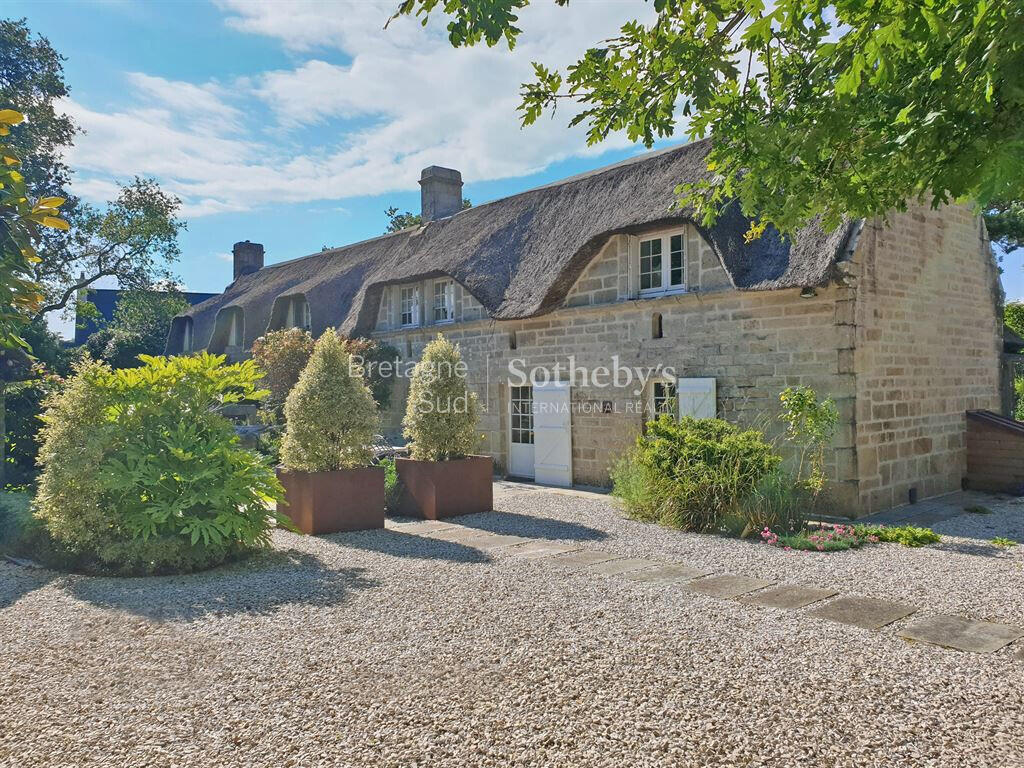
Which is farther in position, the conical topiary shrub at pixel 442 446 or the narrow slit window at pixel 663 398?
the narrow slit window at pixel 663 398

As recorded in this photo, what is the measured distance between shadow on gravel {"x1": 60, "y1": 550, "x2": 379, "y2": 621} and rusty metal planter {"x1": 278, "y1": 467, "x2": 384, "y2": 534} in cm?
134

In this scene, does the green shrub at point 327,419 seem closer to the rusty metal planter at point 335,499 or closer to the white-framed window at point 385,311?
the rusty metal planter at point 335,499

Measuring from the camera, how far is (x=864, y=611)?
4621 mm

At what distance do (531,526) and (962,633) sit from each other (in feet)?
14.4

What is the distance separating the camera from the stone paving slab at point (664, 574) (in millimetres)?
5484

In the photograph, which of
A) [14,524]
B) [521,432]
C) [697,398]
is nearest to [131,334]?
[521,432]

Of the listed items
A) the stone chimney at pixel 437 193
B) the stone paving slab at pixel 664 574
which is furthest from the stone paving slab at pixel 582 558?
the stone chimney at pixel 437 193

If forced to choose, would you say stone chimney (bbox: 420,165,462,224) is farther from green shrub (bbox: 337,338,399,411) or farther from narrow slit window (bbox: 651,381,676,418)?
narrow slit window (bbox: 651,381,676,418)

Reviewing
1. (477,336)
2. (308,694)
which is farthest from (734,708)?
(477,336)

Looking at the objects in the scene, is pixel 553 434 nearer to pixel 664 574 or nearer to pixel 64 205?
pixel 664 574

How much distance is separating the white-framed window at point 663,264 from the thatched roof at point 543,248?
1.44 ft

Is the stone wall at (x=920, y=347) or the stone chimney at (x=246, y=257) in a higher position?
the stone chimney at (x=246, y=257)

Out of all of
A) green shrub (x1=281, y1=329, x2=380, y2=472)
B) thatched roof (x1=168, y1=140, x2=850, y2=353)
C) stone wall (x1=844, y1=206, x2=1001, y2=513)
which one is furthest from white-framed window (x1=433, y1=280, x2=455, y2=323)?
stone wall (x1=844, y1=206, x2=1001, y2=513)

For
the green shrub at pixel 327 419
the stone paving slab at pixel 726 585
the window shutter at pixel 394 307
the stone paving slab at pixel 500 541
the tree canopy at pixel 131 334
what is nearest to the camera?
the stone paving slab at pixel 726 585
